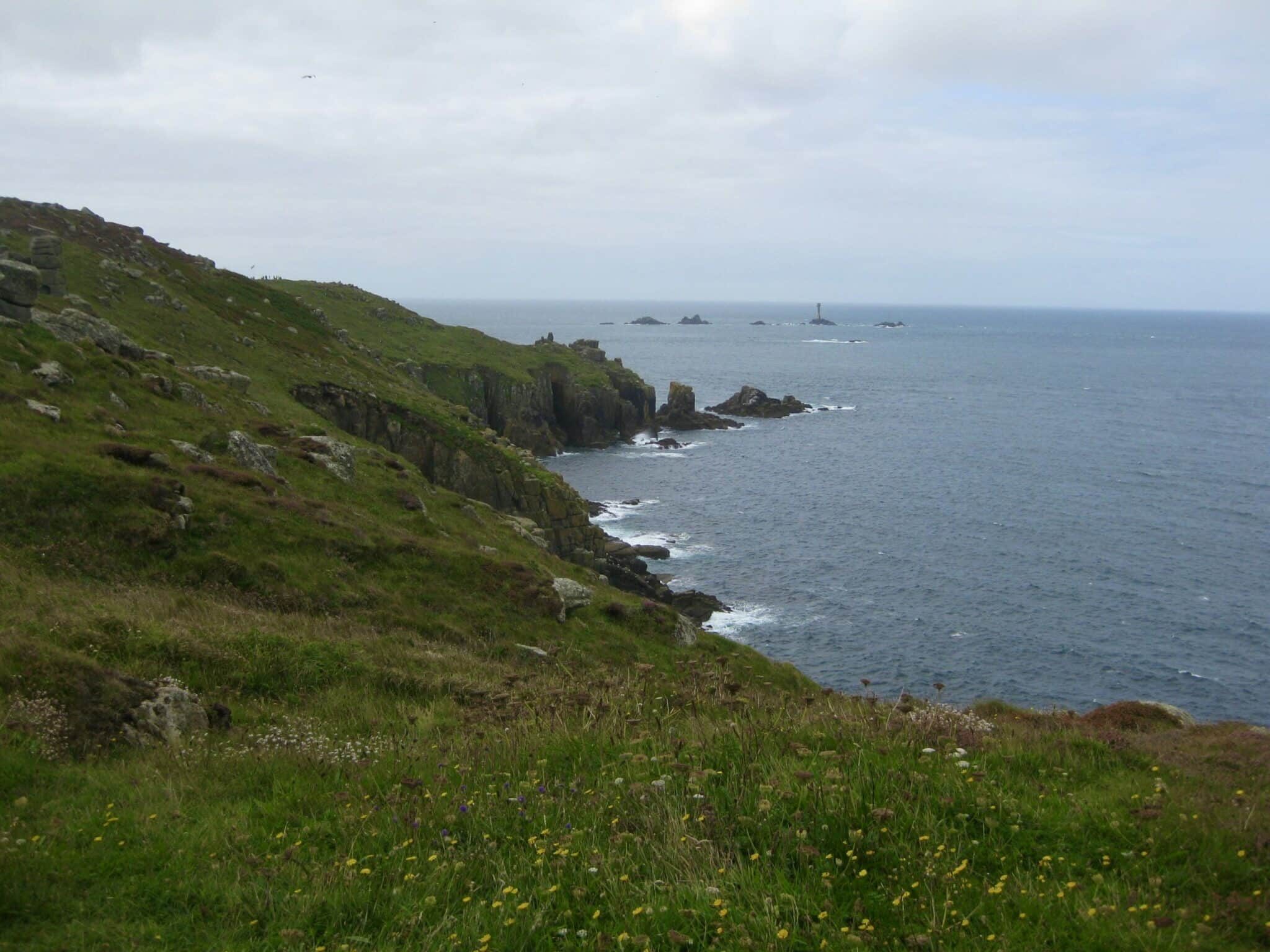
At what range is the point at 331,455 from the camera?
37781 mm

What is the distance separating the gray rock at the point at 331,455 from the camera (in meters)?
36.7

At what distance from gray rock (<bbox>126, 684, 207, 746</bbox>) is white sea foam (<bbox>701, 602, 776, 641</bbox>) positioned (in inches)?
1469

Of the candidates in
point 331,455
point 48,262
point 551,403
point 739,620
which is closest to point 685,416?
point 551,403

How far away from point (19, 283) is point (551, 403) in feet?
268

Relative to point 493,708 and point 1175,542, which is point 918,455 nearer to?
point 1175,542

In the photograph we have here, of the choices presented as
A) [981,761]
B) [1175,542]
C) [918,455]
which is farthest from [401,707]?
[918,455]

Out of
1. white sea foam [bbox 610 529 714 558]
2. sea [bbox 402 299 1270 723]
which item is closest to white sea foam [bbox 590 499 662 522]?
sea [bbox 402 299 1270 723]

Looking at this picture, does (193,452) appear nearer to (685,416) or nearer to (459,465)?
(459,465)

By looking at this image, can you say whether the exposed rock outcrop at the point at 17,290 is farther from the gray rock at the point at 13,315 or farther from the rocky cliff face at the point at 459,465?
the rocky cliff face at the point at 459,465

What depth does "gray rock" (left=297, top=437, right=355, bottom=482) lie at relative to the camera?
36.7 m

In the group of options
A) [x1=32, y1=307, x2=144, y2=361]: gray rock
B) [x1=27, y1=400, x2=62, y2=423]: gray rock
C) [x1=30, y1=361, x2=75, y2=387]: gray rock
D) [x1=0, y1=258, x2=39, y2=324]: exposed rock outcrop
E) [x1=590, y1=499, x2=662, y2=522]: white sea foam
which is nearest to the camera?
[x1=27, y1=400, x2=62, y2=423]: gray rock

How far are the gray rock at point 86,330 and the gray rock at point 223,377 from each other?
5.01 metres

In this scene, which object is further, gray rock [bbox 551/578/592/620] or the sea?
the sea

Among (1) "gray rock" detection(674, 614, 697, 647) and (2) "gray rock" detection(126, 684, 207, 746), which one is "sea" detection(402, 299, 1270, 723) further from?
Result: (2) "gray rock" detection(126, 684, 207, 746)
